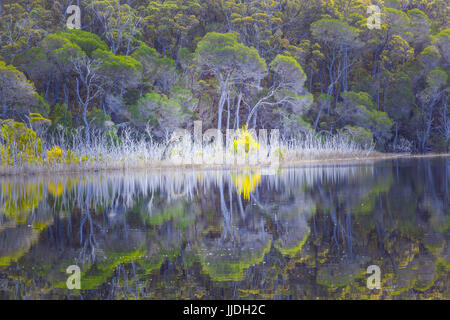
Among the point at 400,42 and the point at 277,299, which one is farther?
the point at 400,42

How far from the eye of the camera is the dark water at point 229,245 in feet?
10.7

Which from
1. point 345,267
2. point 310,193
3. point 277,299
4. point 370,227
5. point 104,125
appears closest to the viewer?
point 277,299

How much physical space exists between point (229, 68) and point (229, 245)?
19.6 meters

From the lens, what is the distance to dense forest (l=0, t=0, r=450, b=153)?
2117 centimetres

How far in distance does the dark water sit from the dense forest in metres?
12.7

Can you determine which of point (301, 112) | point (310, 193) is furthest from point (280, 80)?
point (310, 193)

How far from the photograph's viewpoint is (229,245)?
4.58m

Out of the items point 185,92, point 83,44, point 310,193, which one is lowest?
point 310,193

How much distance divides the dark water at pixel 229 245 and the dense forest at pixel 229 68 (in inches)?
502

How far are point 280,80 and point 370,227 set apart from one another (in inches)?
817

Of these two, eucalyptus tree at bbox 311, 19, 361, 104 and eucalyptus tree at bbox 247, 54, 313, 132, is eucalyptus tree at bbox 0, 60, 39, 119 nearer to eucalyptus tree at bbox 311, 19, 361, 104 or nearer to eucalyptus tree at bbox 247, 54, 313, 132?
eucalyptus tree at bbox 247, 54, 313, 132

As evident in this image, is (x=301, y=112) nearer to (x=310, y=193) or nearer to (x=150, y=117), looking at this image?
(x=150, y=117)

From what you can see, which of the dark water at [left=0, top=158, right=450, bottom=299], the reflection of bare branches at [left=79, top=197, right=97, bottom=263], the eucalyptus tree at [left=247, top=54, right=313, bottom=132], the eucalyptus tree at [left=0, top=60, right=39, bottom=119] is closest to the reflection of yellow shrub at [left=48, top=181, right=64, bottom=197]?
the dark water at [left=0, top=158, right=450, bottom=299]

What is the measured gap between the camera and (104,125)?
2023 cm
